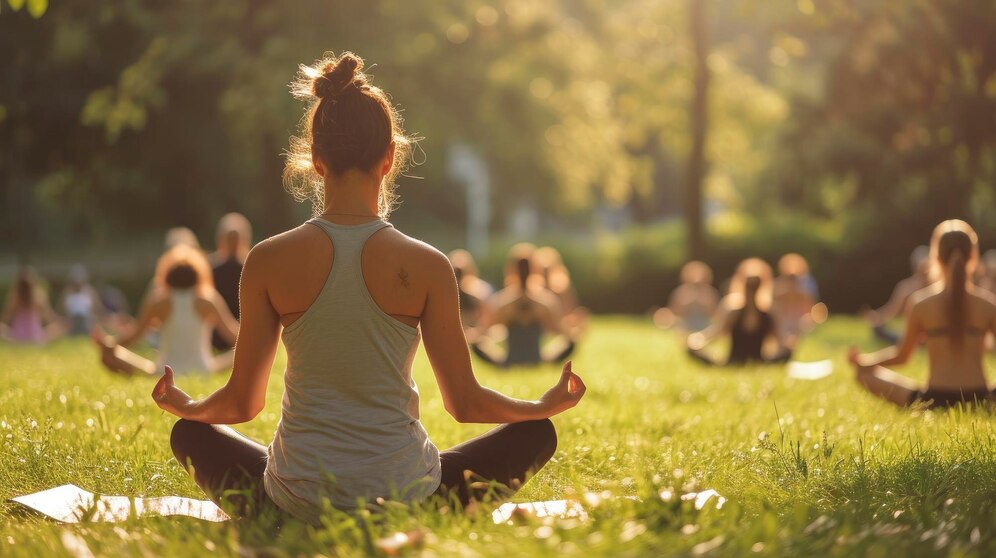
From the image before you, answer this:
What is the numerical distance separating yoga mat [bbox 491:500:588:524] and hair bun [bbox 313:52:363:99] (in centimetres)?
170

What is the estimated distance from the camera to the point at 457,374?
431cm

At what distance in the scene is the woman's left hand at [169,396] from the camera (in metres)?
4.35

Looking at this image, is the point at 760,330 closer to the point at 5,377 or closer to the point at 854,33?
the point at 5,377

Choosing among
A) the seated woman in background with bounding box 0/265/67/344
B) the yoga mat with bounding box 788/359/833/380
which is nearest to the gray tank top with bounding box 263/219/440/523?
the yoga mat with bounding box 788/359/833/380

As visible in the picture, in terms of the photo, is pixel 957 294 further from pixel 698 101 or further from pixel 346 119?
pixel 698 101

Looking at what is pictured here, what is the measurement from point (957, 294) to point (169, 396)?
622 centimetres

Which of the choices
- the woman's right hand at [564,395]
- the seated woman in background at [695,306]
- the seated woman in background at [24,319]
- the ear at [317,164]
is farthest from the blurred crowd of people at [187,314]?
the seated woman in background at [695,306]

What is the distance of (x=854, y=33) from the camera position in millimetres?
29156

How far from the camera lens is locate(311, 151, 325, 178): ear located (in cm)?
420

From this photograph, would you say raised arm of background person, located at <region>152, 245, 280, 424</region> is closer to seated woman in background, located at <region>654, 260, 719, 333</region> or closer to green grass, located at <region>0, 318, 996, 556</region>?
green grass, located at <region>0, 318, 996, 556</region>

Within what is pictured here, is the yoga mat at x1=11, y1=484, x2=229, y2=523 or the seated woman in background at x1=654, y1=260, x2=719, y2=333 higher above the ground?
the yoga mat at x1=11, y1=484, x2=229, y2=523

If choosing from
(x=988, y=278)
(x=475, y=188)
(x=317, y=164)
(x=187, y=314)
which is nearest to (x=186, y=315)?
(x=187, y=314)

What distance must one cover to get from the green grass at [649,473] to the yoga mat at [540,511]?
0.30 feet

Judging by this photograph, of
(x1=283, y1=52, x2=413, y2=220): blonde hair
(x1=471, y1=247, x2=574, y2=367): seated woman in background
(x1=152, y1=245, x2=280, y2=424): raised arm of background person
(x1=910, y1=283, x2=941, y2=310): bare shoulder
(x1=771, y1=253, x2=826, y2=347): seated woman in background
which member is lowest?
(x1=771, y1=253, x2=826, y2=347): seated woman in background
